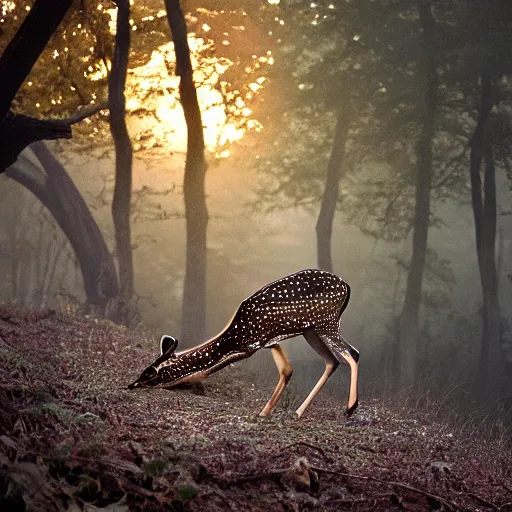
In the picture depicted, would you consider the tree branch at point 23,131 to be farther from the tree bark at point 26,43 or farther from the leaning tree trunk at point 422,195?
the leaning tree trunk at point 422,195

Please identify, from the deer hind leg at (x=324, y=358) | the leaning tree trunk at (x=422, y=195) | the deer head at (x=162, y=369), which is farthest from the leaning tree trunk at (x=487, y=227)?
the deer head at (x=162, y=369)

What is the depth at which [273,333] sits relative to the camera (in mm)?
5711

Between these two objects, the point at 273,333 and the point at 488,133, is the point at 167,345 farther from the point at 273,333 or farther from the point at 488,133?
the point at 488,133

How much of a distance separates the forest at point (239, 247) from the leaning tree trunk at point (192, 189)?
4cm

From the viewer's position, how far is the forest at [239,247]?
4.72 m

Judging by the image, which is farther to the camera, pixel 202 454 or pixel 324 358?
pixel 324 358

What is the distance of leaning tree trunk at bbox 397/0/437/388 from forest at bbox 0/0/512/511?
5 centimetres

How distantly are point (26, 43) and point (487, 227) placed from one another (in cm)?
1306

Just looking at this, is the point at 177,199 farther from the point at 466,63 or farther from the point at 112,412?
the point at 112,412

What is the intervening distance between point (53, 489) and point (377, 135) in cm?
1596

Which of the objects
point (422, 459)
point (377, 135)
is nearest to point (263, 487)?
point (422, 459)

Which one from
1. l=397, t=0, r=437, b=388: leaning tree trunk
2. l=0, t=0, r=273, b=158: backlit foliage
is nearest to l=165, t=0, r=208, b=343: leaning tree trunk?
l=0, t=0, r=273, b=158: backlit foliage

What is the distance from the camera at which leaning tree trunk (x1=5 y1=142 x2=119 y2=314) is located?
15.1 metres

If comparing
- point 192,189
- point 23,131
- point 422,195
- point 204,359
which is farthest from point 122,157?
point 204,359
